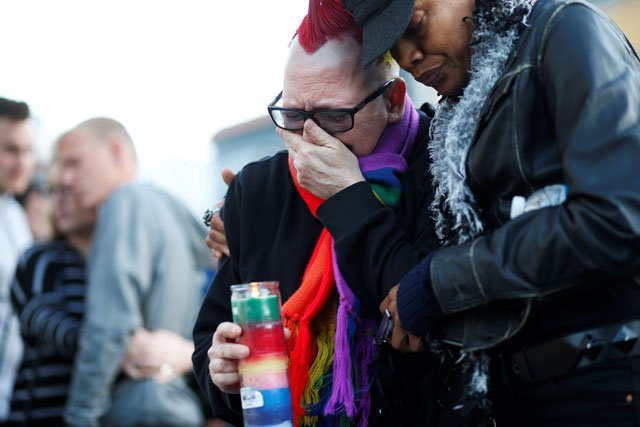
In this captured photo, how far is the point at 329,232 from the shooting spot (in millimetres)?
2145

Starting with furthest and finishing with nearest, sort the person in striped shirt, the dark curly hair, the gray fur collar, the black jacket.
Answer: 1. the dark curly hair
2. the person in striped shirt
3. the black jacket
4. the gray fur collar

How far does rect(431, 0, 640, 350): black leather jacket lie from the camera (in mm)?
1668

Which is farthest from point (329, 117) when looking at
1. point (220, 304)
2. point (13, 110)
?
point (13, 110)

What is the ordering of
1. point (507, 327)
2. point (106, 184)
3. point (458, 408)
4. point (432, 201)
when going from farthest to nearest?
point (106, 184), point (432, 201), point (458, 408), point (507, 327)

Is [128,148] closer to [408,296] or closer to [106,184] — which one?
[106,184]

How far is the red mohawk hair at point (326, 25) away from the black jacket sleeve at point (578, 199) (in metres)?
0.65

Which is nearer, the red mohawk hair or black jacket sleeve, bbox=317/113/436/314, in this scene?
black jacket sleeve, bbox=317/113/436/314

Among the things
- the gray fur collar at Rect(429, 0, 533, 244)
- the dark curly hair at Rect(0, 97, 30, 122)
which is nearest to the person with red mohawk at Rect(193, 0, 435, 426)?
the gray fur collar at Rect(429, 0, 533, 244)

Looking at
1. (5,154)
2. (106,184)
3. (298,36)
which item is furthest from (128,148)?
(298,36)

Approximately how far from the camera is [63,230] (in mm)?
4785

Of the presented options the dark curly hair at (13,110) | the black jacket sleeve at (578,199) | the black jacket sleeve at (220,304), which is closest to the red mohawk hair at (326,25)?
the black jacket sleeve at (220,304)

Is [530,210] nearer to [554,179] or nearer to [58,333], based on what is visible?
[554,179]

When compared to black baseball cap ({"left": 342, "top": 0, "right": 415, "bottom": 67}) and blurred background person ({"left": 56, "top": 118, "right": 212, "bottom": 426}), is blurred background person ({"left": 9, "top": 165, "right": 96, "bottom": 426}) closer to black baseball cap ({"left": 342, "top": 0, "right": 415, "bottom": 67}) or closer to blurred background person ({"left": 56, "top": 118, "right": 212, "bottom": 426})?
blurred background person ({"left": 56, "top": 118, "right": 212, "bottom": 426})

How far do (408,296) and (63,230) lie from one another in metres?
3.32
